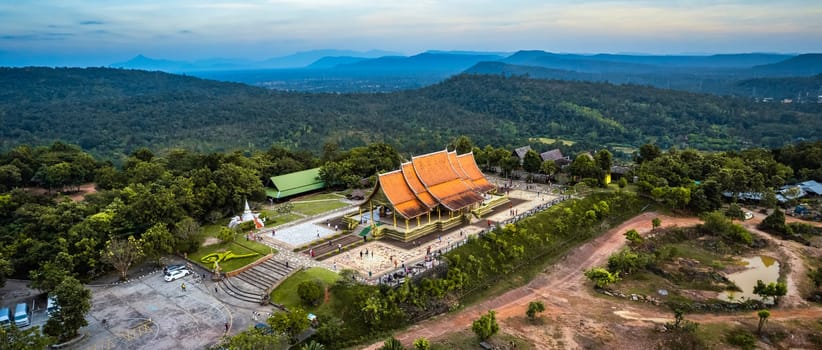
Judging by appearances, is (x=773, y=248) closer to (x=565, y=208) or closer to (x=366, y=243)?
(x=565, y=208)

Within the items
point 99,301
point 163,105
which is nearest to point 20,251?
point 99,301

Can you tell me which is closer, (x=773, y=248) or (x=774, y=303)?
(x=774, y=303)

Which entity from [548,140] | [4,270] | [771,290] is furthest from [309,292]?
[548,140]

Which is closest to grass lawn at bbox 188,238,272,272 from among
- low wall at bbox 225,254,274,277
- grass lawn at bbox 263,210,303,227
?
low wall at bbox 225,254,274,277

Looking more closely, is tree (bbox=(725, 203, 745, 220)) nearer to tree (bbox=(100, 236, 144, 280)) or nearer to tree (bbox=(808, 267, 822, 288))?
tree (bbox=(808, 267, 822, 288))

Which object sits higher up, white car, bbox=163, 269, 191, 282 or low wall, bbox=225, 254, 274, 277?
low wall, bbox=225, 254, 274, 277

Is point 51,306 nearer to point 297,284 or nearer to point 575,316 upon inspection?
point 297,284
